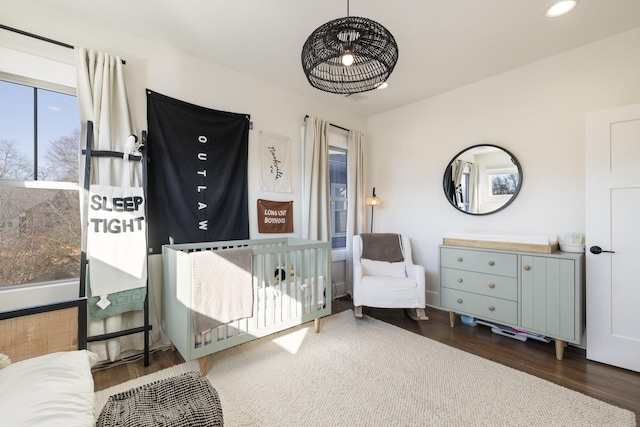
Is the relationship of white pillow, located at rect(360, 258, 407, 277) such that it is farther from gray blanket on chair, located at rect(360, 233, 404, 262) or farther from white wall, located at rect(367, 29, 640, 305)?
white wall, located at rect(367, 29, 640, 305)

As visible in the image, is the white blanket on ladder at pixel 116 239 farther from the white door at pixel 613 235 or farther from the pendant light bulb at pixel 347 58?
the white door at pixel 613 235

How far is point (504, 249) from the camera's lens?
2.48 m

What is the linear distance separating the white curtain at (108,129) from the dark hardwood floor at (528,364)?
7.7 inches

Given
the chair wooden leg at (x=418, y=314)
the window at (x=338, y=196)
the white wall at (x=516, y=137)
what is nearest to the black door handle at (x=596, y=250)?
the white wall at (x=516, y=137)

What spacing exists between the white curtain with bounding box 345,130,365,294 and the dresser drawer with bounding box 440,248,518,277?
1248 millimetres

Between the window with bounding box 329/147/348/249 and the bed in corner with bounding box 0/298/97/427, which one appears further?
the window with bounding box 329/147/348/249

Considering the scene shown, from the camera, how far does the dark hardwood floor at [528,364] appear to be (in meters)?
1.77

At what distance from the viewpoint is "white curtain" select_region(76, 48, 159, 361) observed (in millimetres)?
1963

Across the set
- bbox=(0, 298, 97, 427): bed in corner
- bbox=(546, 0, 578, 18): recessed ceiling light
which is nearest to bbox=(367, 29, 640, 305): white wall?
bbox=(546, 0, 578, 18): recessed ceiling light

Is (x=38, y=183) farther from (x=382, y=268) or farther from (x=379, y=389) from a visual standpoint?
(x=382, y=268)

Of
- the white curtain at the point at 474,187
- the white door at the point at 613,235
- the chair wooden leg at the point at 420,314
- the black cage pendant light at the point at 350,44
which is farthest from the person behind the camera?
the white curtain at the point at 474,187

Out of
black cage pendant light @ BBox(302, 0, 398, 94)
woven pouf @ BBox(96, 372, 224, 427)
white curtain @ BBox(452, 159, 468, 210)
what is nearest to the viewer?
woven pouf @ BBox(96, 372, 224, 427)

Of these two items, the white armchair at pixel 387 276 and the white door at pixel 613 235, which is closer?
the white door at pixel 613 235

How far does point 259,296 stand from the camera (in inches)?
84.5
